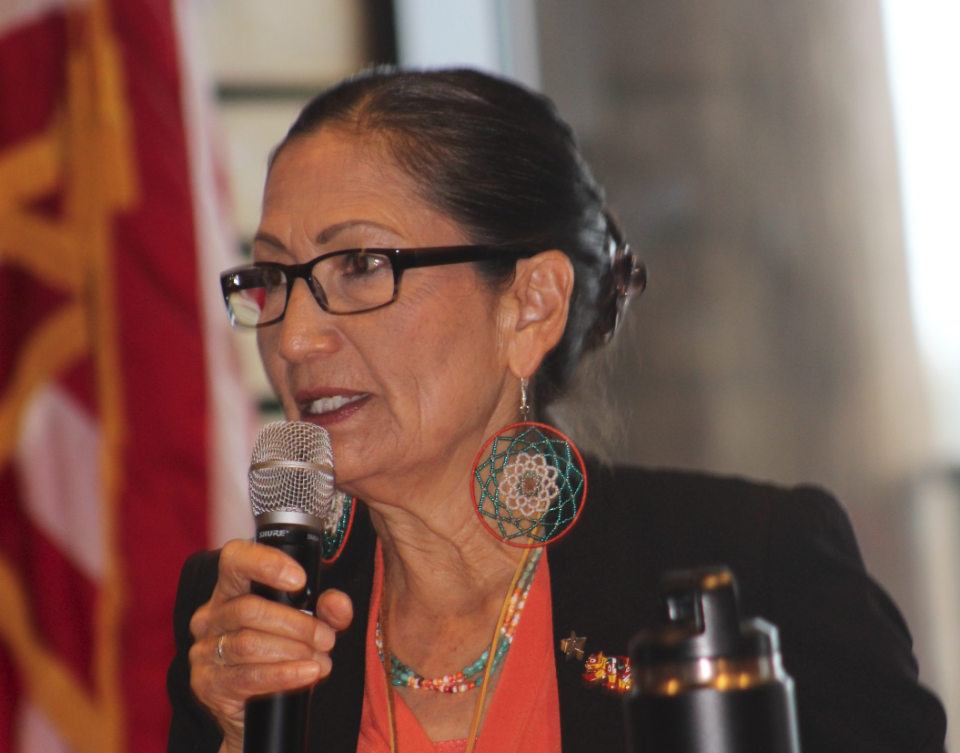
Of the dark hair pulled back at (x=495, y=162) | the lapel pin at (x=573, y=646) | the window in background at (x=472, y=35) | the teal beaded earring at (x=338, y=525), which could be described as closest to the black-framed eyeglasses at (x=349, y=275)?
the dark hair pulled back at (x=495, y=162)

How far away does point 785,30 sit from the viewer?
9.57ft

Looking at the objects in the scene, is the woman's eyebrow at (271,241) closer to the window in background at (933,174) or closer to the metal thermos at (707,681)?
the metal thermos at (707,681)

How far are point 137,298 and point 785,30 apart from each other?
6.67 feet

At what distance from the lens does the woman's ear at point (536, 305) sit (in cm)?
158

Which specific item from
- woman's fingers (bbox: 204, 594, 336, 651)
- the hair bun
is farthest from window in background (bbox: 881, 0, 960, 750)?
woman's fingers (bbox: 204, 594, 336, 651)

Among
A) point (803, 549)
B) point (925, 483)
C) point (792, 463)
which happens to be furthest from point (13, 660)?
point (925, 483)

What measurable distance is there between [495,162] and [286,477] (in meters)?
0.73

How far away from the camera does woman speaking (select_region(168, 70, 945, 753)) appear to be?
1.35 metres

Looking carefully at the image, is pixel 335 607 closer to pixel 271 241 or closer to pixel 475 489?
pixel 475 489

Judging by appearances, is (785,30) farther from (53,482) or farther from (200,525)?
(53,482)

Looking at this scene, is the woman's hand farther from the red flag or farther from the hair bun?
the red flag

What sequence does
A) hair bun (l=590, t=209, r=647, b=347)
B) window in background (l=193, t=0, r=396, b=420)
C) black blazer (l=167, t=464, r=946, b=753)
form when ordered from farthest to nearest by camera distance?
window in background (l=193, t=0, r=396, b=420) → hair bun (l=590, t=209, r=647, b=347) → black blazer (l=167, t=464, r=946, b=753)

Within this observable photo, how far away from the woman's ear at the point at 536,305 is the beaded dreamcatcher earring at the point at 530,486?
0.40 ft

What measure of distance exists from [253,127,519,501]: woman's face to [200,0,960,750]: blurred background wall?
119 centimetres
